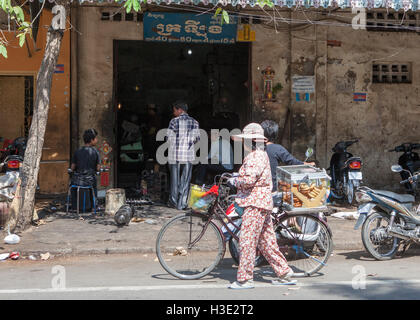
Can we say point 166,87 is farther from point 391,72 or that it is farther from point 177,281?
point 177,281

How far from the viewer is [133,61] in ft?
58.7

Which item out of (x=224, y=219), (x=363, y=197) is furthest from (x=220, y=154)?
(x=224, y=219)

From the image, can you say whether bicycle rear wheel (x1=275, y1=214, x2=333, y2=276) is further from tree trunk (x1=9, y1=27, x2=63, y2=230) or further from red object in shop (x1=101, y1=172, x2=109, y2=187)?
red object in shop (x1=101, y1=172, x2=109, y2=187)

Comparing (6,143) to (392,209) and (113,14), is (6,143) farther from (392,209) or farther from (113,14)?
(392,209)

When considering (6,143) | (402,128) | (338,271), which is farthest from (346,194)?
(6,143)

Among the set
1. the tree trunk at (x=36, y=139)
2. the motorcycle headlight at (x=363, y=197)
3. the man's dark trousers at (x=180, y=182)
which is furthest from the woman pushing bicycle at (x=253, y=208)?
the man's dark trousers at (x=180, y=182)

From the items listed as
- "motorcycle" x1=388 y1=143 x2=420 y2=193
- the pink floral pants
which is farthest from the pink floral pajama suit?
"motorcycle" x1=388 y1=143 x2=420 y2=193

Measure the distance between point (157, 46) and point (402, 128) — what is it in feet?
27.1

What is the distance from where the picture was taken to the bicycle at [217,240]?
624 cm

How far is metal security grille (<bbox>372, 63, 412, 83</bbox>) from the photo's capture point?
12.9m

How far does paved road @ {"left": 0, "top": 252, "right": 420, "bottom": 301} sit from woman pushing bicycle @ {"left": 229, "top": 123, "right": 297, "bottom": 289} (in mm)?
179

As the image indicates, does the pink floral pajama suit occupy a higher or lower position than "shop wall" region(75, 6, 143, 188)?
lower

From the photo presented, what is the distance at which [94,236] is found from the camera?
337 inches

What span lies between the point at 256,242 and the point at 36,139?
4.40 metres
